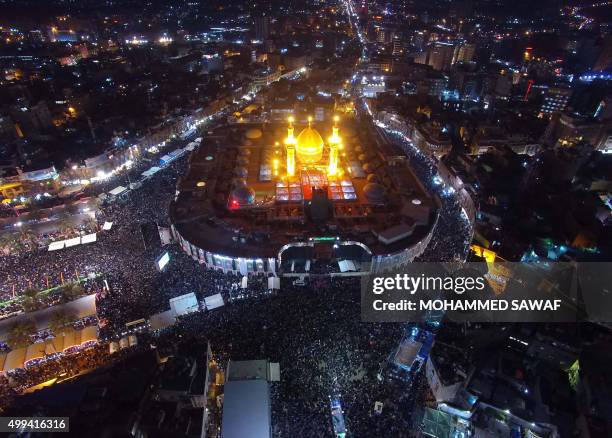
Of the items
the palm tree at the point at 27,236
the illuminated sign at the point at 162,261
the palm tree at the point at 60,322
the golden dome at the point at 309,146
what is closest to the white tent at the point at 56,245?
the palm tree at the point at 27,236

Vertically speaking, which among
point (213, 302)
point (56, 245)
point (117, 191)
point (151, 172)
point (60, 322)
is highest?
point (117, 191)

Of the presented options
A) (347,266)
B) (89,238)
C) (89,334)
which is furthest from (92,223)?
(347,266)

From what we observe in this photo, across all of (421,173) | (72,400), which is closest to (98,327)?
(72,400)

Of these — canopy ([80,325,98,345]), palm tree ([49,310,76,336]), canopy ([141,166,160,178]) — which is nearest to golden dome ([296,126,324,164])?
canopy ([141,166,160,178])

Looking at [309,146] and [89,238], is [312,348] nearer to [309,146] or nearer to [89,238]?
[89,238]

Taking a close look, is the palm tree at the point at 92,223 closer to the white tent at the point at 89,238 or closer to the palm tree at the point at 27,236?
the white tent at the point at 89,238
